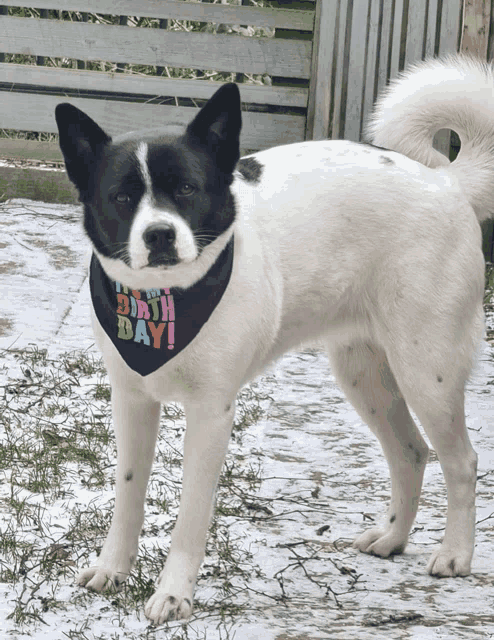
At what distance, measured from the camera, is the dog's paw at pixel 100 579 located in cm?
268

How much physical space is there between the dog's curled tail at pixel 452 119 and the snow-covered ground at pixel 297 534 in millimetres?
1133

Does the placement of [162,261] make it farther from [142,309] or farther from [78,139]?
[78,139]

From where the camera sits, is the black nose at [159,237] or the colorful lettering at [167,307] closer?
the black nose at [159,237]

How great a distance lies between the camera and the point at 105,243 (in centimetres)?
250

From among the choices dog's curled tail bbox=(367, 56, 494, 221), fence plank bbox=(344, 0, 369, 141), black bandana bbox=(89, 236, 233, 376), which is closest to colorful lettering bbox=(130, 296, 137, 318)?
black bandana bbox=(89, 236, 233, 376)

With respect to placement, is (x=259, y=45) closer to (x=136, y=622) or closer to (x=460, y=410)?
(x=460, y=410)

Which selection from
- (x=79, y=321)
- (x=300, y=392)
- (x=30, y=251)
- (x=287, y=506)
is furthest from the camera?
(x=30, y=251)

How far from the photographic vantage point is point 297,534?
10.5ft

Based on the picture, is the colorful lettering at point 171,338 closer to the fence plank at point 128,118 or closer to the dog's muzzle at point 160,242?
the dog's muzzle at point 160,242

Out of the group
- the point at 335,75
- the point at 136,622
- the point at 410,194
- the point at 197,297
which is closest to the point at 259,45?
the point at 335,75

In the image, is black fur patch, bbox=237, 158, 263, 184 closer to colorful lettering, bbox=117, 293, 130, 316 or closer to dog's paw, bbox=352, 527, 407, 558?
colorful lettering, bbox=117, 293, 130, 316

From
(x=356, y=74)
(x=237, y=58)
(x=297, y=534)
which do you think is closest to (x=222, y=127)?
(x=297, y=534)

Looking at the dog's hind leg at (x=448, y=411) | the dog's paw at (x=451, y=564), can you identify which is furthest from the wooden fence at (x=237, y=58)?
the dog's paw at (x=451, y=564)

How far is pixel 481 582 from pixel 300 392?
1.84m
